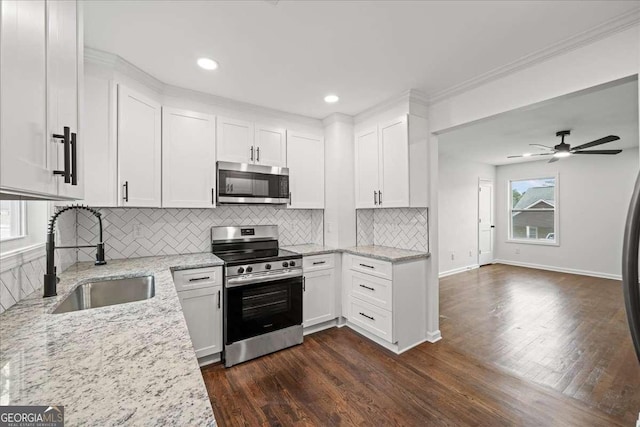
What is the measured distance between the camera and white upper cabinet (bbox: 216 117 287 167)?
2.84 meters

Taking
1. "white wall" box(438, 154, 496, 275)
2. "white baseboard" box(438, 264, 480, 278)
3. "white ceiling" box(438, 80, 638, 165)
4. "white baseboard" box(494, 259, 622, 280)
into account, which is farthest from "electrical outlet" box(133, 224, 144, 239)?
"white baseboard" box(494, 259, 622, 280)

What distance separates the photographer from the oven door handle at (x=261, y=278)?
2.45 metres

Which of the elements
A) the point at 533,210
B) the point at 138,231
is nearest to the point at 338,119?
the point at 138,231

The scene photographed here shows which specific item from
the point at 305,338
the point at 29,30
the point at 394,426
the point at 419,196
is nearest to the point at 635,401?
the point at 394,426

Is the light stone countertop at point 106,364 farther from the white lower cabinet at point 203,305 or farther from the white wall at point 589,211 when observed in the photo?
the white wall at point 589,211

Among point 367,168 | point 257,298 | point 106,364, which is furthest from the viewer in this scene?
point 367,168

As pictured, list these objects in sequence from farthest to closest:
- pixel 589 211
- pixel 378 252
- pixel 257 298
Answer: pixel 589 211
pixel 378 252
pixel 257 298

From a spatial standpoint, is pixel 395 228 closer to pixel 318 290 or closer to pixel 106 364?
pixel 318 290

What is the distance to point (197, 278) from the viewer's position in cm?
235

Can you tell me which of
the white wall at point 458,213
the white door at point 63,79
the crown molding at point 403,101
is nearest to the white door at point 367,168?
the crown molding at point 403,101

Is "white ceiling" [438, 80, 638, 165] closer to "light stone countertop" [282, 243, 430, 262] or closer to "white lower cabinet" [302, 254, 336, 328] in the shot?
"light stone countertop" [282, 243, 430, 262]

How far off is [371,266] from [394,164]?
1129 millimetres

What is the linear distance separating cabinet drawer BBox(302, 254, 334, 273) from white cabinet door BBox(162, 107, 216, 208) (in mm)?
1157

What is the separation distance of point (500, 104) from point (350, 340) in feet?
8.82
